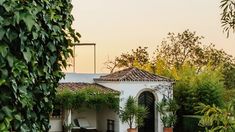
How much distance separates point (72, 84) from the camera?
24.1m

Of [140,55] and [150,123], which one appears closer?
[150,123]

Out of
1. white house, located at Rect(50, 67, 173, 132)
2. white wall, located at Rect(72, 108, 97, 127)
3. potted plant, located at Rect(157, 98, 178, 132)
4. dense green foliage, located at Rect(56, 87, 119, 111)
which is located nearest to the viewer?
dense green foliage, located at Rect(56, 87, 119, 111)

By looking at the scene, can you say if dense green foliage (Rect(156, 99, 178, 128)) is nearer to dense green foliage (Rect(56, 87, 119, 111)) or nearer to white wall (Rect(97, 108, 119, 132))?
white wall (Rect(97, 108, 119, 132))

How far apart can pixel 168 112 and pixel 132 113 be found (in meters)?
2.47

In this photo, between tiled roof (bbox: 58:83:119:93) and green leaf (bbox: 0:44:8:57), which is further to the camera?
tiled roof (bbox: 58:83:119:93)

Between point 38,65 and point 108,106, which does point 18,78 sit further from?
point 108,106

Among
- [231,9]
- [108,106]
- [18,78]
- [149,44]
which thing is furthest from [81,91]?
[18,78]

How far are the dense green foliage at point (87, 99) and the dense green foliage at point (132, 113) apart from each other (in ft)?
1.65

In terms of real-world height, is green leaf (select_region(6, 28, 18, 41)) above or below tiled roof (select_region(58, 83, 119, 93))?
below

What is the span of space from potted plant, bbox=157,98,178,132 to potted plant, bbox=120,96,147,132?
1202 millimetres

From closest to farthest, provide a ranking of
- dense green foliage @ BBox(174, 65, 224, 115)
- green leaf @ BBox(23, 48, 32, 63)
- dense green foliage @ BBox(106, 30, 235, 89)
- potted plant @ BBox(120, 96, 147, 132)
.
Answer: green leaf @ BBox(23, 48, 32, 63), potted plant @ BBox(120, 96, 147, 132), dense green foliage @ BBox(174, 65, 224, 115), dense green foliage @ BBox(106, 30, 235, 89)

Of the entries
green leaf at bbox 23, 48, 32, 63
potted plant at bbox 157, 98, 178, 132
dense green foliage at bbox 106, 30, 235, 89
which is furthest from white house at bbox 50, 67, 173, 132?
green leaf at bbox 23, 48, 32, 63

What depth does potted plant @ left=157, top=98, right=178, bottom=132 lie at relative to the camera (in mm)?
22734

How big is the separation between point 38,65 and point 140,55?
31.5 metres
